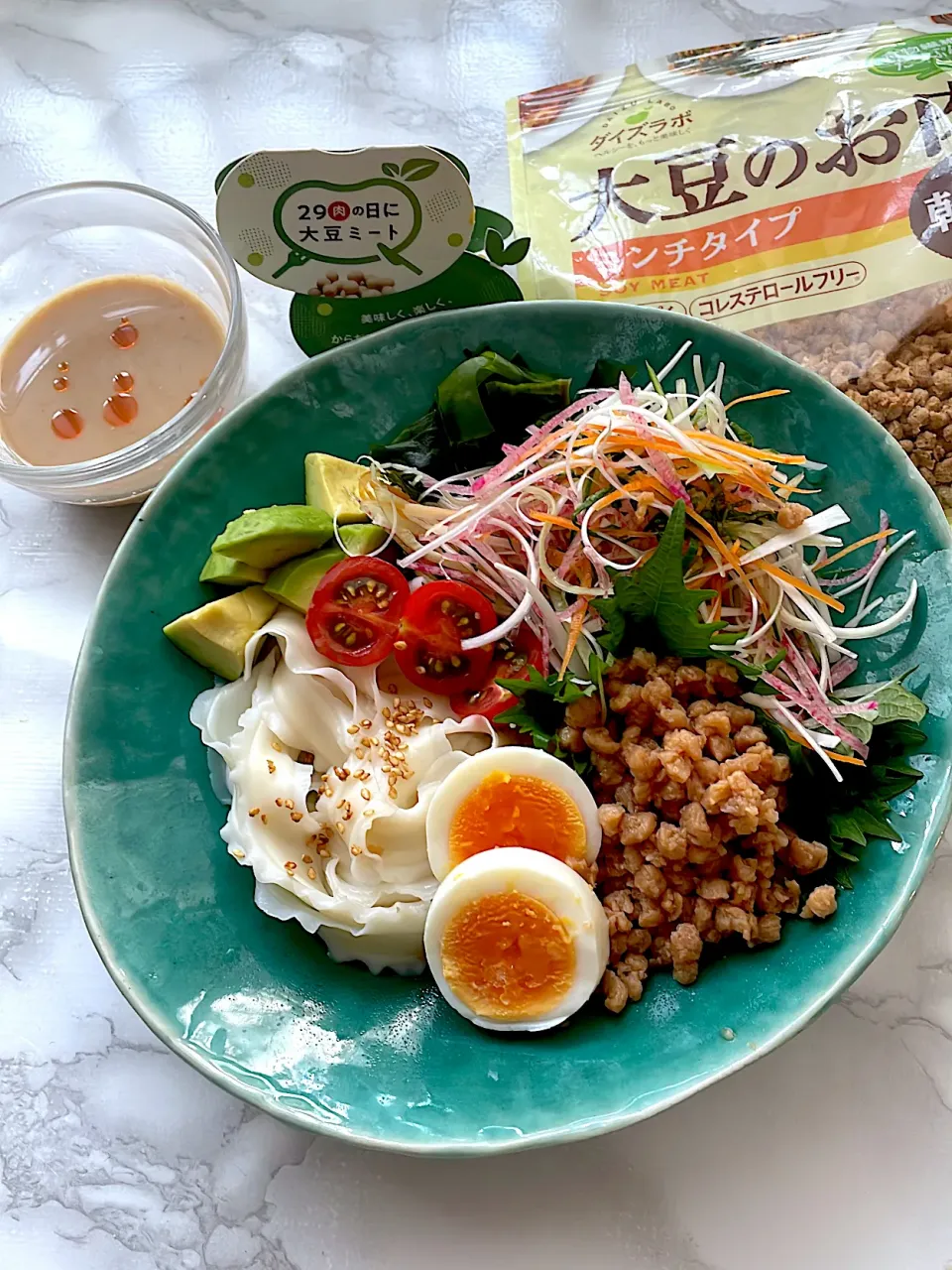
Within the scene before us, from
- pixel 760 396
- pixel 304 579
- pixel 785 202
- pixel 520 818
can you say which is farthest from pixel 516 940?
pixel 785 202

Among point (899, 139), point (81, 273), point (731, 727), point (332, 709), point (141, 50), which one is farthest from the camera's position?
point (141, 50)

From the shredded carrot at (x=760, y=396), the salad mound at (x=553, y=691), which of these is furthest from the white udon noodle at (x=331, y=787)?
the shredded carrot at (x=760, y=396)

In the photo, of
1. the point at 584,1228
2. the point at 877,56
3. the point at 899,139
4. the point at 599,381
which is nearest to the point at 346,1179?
the point at 584,1228

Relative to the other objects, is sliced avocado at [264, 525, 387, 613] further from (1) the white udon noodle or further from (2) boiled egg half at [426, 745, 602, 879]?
(2) boiled egg half at [426, 745, 602, 879]

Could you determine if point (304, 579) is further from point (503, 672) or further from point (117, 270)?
point (117, 270)

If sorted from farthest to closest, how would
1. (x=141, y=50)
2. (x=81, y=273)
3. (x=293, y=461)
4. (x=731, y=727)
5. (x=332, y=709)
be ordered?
(x=141, y=50), (x=81, y=273), (x=293, y=461), (x=332, y=709), (x=731, y=727)

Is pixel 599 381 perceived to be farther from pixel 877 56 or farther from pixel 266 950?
pixel 266 950
